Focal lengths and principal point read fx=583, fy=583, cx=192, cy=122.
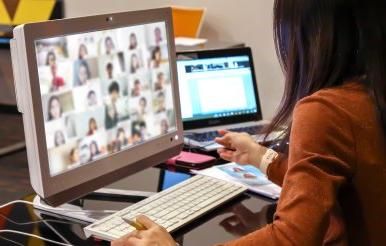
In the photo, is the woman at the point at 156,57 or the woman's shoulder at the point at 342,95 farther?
the woman at the point at 156,57

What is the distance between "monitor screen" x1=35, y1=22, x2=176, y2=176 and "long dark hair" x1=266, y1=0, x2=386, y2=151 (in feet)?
1.37

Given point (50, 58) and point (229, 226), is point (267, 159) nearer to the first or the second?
point (229, 226)

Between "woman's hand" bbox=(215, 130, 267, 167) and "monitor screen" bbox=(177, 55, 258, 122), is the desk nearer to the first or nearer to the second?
"woman's hand" bbox=(215, 130, 267, 167)

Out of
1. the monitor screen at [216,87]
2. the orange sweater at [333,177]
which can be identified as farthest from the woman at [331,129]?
the monitor screen at [216,87]

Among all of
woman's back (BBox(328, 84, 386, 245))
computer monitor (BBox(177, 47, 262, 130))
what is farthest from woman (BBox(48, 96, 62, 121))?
computer monitor (BBox(177, 47, 262, 130))

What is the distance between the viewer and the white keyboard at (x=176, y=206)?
1212 mm

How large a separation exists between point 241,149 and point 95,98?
1.49 feet

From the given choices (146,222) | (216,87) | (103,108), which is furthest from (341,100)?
(216,87)

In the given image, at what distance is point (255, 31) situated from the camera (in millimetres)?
3471

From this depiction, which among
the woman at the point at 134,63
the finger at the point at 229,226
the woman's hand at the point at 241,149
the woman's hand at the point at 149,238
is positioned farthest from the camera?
the woman's hand at the point at 241,149

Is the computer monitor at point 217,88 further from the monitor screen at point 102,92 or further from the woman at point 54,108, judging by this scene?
the woman at point 54,108

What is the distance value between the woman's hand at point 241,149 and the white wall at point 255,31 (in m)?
1.84

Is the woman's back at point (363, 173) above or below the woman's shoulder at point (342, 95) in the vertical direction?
below

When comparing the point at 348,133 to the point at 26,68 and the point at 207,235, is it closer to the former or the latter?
the point at 207,235
